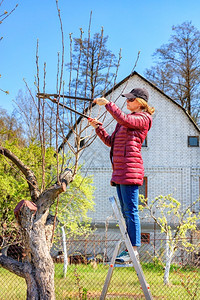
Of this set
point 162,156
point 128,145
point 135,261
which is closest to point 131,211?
point 135,261

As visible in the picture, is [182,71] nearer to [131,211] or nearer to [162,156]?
[162,156]

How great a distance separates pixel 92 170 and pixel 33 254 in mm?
12264

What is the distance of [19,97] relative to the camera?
21.3 metres

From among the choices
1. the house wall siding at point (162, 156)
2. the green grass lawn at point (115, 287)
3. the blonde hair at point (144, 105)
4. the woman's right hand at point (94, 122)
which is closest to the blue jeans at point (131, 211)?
the woman's right hand at point (94, 122)

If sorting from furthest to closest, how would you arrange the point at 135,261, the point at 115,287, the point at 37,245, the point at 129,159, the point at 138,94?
the point at 115,287 → the point at 37,245 → the point at 138,94 → the point at 129,159 → the point at 135,261

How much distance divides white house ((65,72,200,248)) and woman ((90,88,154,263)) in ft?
39.9

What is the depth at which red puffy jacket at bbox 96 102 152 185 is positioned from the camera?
397 cm

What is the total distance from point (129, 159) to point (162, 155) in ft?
41.9

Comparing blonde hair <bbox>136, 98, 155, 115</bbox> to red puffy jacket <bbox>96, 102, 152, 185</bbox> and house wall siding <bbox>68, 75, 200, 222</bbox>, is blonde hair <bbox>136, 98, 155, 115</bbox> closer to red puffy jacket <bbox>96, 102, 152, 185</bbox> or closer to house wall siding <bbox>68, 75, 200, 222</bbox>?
red puffy jacket <bbox>96, 102, 152, 185</bbox>

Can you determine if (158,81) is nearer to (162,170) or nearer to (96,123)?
(162,170)

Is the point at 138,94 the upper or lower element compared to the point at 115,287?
upper

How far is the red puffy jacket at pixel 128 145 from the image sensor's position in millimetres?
3967

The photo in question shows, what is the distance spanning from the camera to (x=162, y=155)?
54.4 ft

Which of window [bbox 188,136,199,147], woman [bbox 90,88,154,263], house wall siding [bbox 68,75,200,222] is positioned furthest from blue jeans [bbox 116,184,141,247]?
window [bbox 188,136,199,147]
